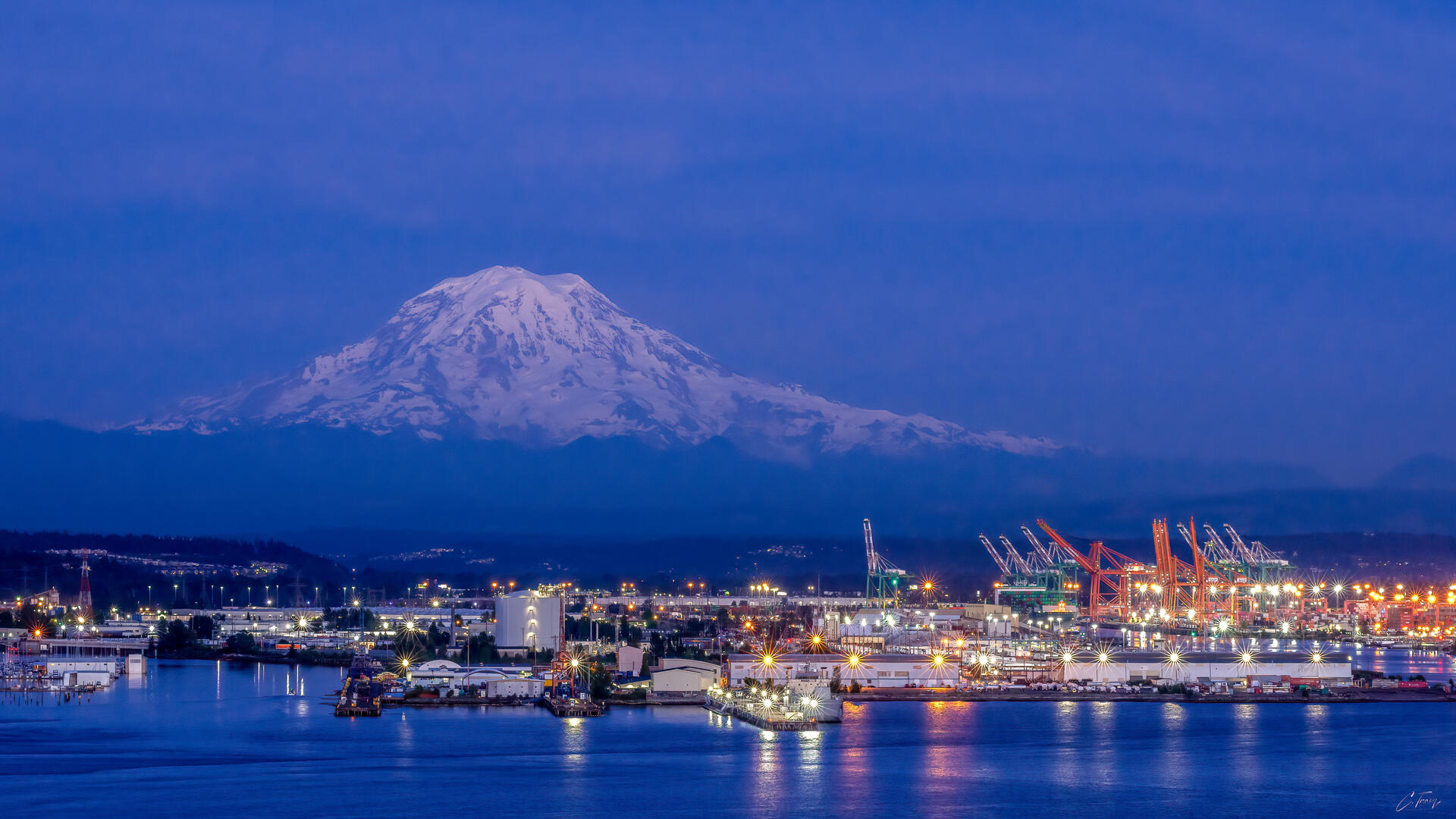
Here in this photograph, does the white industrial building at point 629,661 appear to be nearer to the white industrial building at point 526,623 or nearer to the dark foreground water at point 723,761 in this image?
the dark foreground water at point 723,761

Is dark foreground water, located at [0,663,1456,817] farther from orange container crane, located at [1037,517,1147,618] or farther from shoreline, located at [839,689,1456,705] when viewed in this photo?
orange container crane, located at [1037,517,1147,618]

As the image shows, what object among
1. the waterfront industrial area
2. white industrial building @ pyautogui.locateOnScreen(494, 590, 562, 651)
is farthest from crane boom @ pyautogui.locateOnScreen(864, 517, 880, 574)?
white industrial building @ pyautogui.locateOnScreen(494, 590, 562, 651)

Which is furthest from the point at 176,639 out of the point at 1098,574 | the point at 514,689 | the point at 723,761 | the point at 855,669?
the point at 1098,574

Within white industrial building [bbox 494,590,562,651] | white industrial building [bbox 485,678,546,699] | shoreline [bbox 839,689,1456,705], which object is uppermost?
white industrial building [bbox 494,590,562,651]

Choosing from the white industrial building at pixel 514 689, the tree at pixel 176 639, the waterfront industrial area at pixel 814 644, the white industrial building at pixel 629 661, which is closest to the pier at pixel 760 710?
the waterfront industrial area at pixel 814 644

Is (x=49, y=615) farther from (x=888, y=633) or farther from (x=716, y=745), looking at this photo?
(x=716, y=745)

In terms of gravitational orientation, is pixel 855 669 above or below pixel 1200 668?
above

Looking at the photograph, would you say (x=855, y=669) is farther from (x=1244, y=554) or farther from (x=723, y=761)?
(x=1244, y=554)
